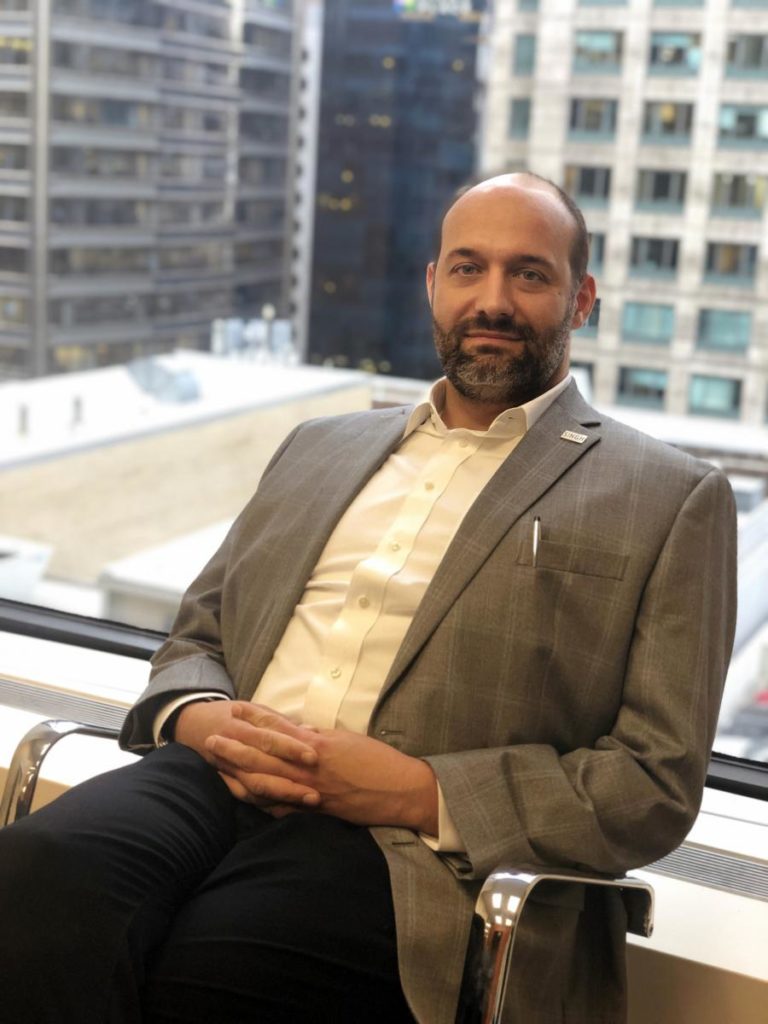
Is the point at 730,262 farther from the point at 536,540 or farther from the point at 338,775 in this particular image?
the point at 338,775

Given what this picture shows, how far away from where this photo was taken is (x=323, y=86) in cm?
323

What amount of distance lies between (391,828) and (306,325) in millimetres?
2169

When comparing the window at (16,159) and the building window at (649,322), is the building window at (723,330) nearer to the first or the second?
the building window at (649,322)

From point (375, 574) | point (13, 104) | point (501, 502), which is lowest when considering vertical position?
point (375, 574)

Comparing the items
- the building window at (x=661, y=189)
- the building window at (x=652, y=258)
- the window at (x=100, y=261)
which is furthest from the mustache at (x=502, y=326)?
the window at (x=100, y=261)

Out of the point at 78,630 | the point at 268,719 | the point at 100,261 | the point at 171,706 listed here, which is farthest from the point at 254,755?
the point at 100,261

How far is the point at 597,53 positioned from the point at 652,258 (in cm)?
48

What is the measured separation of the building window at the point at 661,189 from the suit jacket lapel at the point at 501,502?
1.22 m

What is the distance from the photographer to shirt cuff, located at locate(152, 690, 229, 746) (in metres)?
1.66

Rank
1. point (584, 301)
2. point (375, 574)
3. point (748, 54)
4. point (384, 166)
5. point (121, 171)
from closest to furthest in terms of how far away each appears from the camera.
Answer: point (375, 574), point (584, 301), point (748, 54), point (384, 166), point (121, 171)

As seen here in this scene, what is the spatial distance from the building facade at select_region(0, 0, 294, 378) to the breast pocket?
246 centimetres

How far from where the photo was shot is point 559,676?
4.94ft

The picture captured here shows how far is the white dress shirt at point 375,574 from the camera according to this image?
160 centimetres

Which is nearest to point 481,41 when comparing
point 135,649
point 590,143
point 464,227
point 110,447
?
point 590,143
